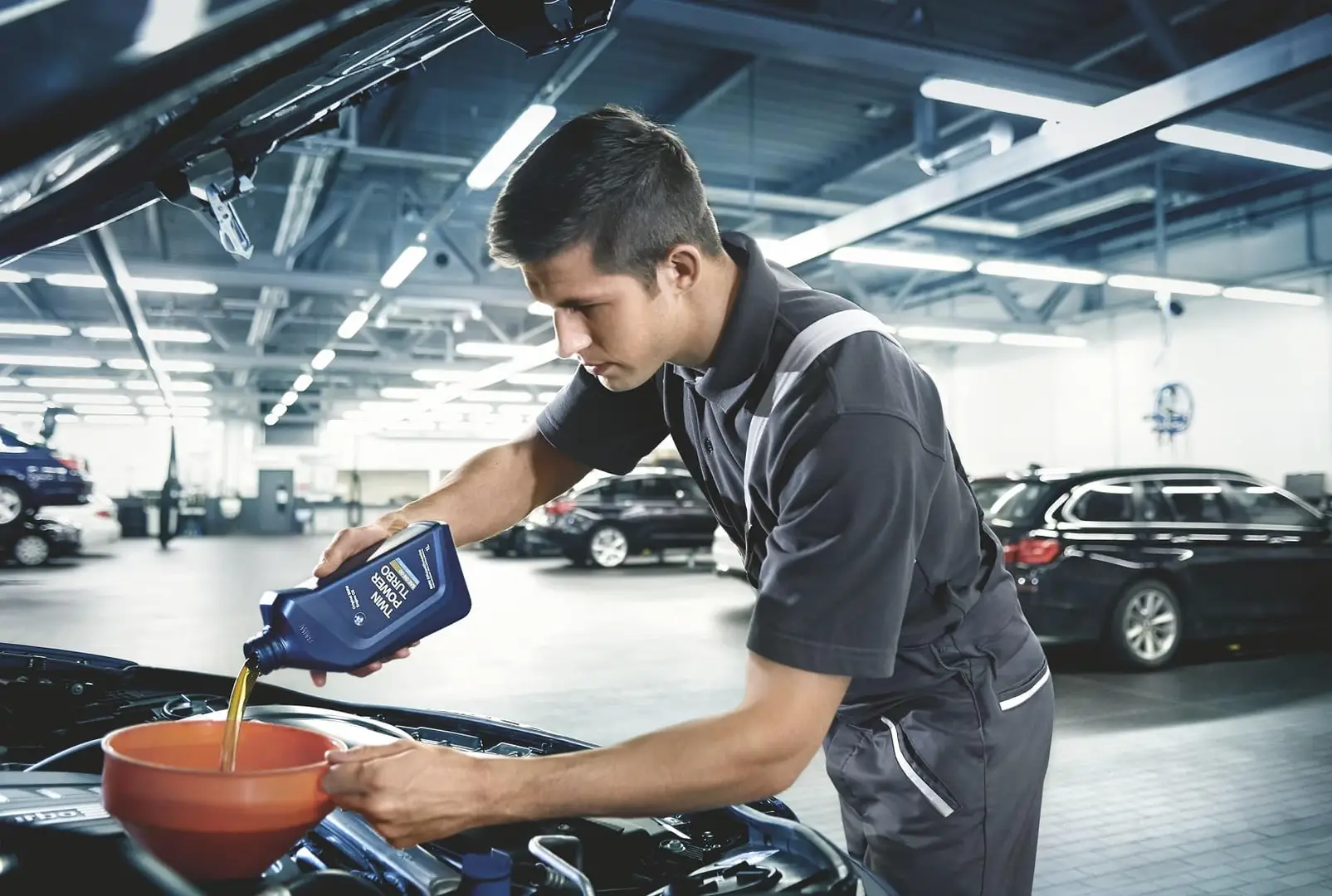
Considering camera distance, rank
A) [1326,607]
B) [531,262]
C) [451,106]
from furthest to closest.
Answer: [451,106], [1326,607], [531,262]

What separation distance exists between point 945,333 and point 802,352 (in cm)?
1451

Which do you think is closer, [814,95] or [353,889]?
[353,889]

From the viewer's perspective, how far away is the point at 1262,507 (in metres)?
6.89

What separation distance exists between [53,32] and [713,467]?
1042 millimetres

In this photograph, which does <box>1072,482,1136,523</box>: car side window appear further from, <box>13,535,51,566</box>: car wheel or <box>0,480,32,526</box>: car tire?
<box>13,535,51,566</box>: car wheel

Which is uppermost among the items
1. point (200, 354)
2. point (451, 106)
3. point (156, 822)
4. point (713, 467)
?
point (451, 106)

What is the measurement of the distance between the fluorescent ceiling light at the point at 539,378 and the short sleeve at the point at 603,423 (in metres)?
20.3

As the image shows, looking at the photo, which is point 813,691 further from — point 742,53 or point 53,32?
point 742,53

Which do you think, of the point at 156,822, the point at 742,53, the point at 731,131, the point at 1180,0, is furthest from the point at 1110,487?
the point at 156,822

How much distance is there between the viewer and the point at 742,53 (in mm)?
7723

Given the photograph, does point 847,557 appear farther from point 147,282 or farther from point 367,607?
point 147,282

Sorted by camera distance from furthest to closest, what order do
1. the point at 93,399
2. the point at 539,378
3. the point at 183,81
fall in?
the point at 93,399 < the point at 539,378 < the point at 183,81

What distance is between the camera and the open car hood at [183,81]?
2.38ft

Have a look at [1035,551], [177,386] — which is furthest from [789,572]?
[177,386]
